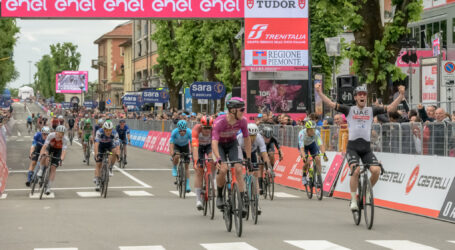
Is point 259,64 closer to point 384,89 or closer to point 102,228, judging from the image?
point 384,89

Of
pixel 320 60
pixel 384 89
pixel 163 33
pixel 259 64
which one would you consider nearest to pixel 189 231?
pixel 384 89

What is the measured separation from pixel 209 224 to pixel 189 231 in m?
1.20

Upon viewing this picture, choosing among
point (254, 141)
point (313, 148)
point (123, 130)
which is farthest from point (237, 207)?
point (123, 130)

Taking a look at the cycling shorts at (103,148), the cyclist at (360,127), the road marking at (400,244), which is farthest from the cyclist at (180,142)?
the road marking at (400,244)

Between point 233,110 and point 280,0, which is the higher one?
point 280,0

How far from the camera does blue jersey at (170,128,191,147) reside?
66.7ft

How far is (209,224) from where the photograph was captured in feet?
46.8

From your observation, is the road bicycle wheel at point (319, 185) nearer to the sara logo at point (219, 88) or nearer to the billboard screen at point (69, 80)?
the sara logo at point (219, 88)

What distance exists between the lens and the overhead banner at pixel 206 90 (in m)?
39.2

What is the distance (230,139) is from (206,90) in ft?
85.2

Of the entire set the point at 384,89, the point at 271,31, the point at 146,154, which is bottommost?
the point at 146,154

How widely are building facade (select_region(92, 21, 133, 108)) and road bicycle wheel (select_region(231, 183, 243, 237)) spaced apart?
13011 cm

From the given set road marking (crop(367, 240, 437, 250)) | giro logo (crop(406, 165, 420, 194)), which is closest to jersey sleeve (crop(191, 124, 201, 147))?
giro logo (crop(406, 165, 420, 194))

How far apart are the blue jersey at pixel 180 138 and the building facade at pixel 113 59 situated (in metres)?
122
